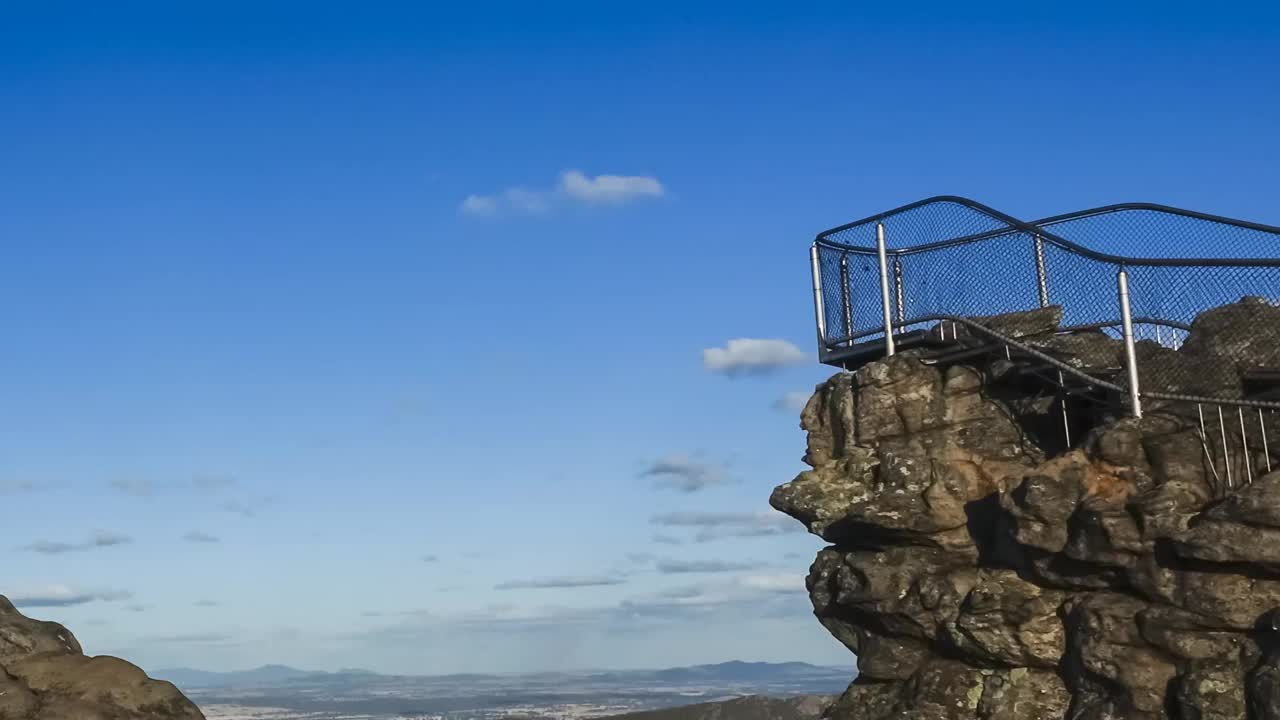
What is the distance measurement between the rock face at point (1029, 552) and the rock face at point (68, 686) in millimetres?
13090

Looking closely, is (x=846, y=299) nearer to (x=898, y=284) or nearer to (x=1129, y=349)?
(x=898, y=284)

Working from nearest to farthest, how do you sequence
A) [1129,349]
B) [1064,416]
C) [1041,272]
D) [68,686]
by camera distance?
[1129,349], [68,686], [1064,416], [1041,272]

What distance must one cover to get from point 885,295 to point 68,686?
61.0ft

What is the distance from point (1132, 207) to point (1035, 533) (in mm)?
8016

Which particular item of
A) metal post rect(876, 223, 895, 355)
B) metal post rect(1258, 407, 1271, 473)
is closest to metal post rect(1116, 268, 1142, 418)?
metal post rect(1258, 407, 1271, 473)

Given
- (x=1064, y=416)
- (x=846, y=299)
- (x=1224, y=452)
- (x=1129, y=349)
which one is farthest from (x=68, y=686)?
(x=1224, y=452)

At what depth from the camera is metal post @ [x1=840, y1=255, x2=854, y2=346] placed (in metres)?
37.3

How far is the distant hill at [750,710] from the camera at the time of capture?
7219 centimetres

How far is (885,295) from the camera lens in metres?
36.0

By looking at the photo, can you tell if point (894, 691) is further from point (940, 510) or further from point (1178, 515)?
point (1178, 515)

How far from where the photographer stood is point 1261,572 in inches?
1052

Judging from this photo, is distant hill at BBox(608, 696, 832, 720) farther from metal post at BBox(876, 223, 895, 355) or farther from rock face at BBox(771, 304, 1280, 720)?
rock face at BBox(771, 304, 1280, 720)

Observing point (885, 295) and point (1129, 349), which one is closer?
point (1129, 349)

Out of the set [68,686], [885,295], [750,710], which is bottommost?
[750,710]
